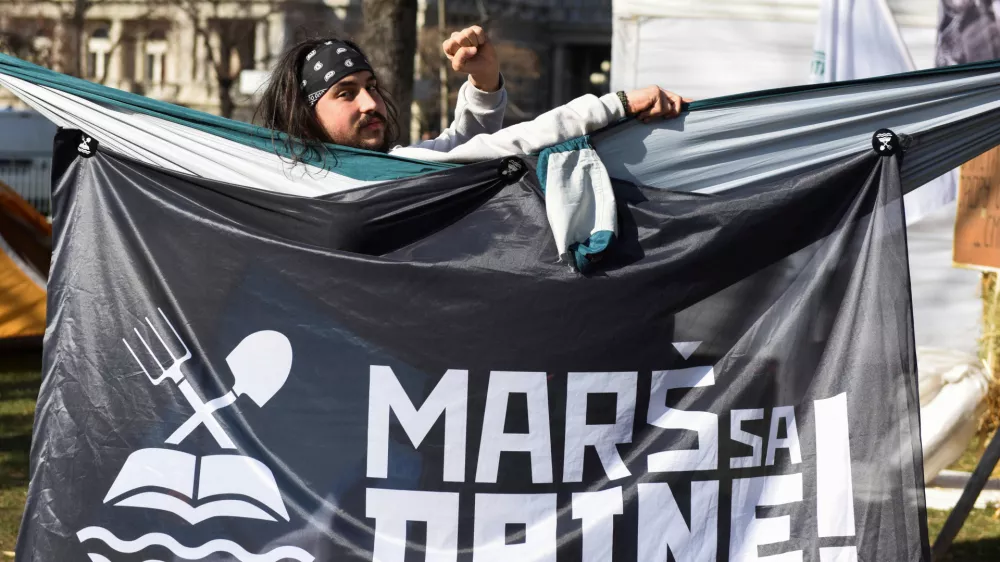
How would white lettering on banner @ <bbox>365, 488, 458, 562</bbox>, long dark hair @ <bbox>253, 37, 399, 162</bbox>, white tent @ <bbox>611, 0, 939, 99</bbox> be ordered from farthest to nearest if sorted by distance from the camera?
white tent @ <bbox>611, 0, 939, 99</bbox>
long dark hair @ <bbox>253, 37, 399, 162</bbox>
white lettering on banner @ <bbox>365, 488, 458, 562</bbox>

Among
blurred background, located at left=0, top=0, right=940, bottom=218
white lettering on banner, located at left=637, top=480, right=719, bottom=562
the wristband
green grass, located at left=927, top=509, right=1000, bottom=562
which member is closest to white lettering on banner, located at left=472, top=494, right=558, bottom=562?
white lettering on banner, located at left=637, top=480, right=719, bottom=562

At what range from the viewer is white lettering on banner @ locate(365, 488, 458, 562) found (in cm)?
303

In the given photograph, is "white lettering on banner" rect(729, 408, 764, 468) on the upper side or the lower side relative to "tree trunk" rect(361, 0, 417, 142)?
lower

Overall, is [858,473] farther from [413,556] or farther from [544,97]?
[544,97]

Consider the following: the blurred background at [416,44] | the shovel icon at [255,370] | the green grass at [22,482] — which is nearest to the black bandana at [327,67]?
the blurred background at [416,44]

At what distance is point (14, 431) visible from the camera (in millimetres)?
6746

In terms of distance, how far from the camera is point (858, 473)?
10.1 feet

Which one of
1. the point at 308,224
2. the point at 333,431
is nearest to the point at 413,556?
the point at 333,431

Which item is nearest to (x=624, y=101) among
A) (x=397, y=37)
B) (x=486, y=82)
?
(x=486, y=82)

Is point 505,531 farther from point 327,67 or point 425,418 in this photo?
point 327,67

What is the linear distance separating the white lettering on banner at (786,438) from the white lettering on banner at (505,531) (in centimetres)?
58

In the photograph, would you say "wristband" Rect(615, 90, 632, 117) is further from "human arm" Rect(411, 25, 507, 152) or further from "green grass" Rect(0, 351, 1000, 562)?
"green grass" Rect(0, 351, 1000, 562)

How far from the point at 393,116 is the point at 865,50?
135 inches

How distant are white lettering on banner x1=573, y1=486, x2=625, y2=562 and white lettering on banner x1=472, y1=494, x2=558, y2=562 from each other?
8 cm
